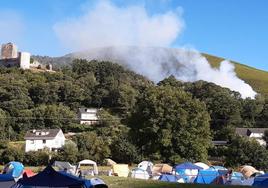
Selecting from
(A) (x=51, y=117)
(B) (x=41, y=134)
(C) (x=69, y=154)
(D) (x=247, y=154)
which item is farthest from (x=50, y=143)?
(D) (x=247, y=154)

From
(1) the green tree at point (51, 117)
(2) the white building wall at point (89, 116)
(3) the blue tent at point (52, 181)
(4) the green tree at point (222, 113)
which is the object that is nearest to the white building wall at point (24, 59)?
(2) the white building wall at point (89, 116)

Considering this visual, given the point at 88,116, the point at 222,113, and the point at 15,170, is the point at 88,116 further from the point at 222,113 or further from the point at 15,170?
the point at 15,170

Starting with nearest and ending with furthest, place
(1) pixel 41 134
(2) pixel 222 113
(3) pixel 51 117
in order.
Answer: (1) pixel 41 134 → (2) pixel 222 113 → (3) pixel 51 117

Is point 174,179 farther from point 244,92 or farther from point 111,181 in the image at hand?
point 244,92

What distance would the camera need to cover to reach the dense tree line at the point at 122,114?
5772 centimetres

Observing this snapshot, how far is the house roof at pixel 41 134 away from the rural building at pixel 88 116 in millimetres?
14809

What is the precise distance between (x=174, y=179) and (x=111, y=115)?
93893mm

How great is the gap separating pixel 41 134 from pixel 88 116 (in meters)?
21.2

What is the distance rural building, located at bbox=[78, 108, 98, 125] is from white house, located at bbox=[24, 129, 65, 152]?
15320mm

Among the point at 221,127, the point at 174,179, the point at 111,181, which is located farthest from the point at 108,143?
the point at 111,181

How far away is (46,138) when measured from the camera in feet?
322

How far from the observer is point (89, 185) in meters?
15.4

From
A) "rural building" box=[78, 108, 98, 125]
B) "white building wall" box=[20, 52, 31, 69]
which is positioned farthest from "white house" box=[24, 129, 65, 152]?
"white building wall" box=[20, 52, 31, 69]

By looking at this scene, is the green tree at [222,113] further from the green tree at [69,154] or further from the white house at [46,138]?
the green tree at [69,154]
